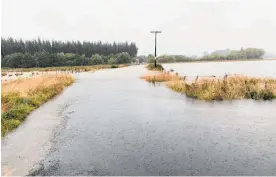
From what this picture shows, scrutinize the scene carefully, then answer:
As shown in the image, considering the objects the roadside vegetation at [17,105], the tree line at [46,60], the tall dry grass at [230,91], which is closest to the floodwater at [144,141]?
the roadside vegetation at [17,105]

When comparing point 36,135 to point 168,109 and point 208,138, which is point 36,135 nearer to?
point 208,138

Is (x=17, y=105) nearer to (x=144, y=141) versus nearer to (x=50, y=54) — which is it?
(x=144, y=141)

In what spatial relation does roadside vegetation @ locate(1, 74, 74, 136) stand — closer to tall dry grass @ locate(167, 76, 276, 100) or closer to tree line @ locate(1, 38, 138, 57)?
tall dry grass @ locate(167, 76, 276, 100)

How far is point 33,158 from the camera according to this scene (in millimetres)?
9734

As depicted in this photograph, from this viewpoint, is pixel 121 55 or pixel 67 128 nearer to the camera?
pixel 67 128

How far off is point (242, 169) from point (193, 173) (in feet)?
5.12

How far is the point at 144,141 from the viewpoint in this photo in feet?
38.1

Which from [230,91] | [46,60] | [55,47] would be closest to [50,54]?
[46,60]

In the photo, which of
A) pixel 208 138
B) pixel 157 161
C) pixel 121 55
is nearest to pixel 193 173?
pixel 157 161

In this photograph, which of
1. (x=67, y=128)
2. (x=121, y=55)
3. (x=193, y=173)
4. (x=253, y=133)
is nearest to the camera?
(x=193, y=173)

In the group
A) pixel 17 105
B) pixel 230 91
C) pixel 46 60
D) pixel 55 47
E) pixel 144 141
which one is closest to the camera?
→ pixel 144 141

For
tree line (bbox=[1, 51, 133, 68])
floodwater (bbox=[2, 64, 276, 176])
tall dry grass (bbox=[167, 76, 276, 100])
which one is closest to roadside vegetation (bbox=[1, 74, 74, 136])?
floodwater (bbox=[2, 64, 276, 176])

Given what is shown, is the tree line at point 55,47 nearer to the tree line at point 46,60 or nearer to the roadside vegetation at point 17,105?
the tree line at point 46,60

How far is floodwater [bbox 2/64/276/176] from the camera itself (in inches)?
348
